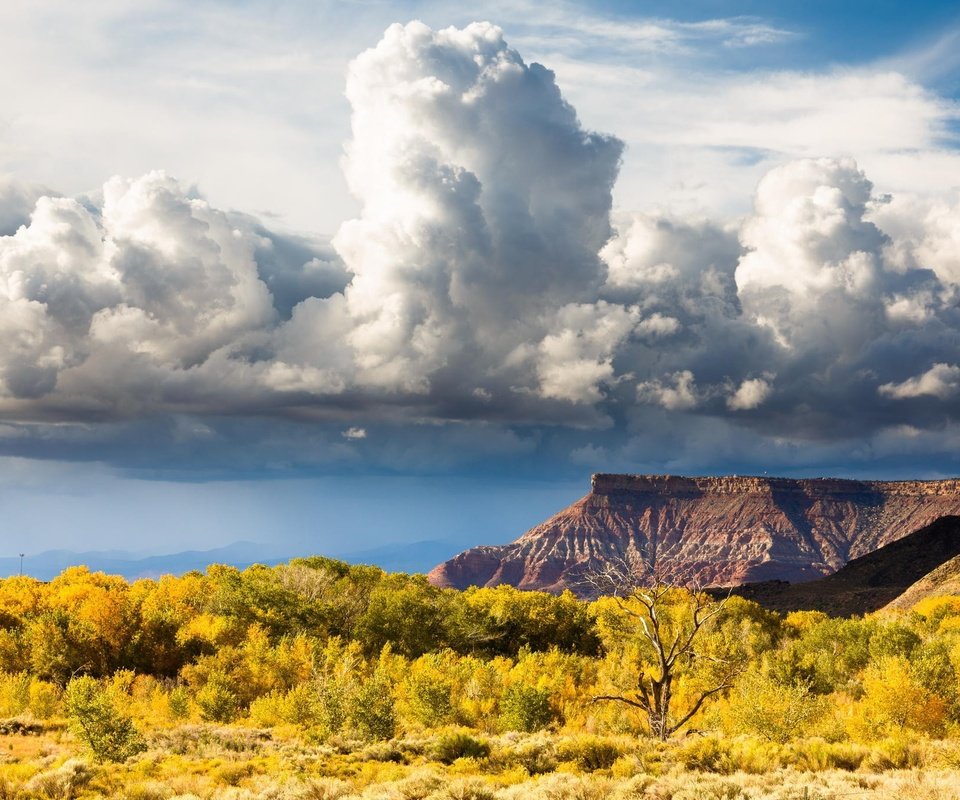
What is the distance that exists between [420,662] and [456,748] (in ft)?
116

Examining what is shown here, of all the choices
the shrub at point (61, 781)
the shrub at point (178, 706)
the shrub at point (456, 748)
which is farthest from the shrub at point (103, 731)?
the shrub at point (178, 706)

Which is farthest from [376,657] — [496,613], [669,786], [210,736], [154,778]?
[669,786]

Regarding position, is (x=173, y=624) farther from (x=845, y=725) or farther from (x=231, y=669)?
(x=845, y=725)

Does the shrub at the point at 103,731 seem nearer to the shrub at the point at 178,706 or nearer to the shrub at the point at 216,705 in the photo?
the shrub at the point at 216,705

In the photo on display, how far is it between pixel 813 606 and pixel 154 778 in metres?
149

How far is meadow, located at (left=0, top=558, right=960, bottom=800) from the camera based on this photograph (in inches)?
1067

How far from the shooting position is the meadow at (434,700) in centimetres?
2709

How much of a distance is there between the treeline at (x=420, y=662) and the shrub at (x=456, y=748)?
6238mm

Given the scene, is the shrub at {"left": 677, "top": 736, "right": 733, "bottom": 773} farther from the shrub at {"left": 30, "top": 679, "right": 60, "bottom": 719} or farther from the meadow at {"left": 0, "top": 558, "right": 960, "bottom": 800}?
the shrub at {"left": 30, "top": 679, "right": 60, "bottom": 719}

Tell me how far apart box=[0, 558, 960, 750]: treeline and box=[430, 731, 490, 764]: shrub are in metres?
6.24

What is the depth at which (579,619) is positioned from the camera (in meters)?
90.4

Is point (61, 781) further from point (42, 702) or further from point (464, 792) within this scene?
point (42, 702)

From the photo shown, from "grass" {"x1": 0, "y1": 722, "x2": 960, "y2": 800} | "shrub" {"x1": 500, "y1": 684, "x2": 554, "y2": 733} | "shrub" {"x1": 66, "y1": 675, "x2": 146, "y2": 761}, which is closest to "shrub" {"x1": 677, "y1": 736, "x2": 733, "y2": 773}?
"grass" {"x1": 0, "y1": 722, "x2": 960, "y2": 800}

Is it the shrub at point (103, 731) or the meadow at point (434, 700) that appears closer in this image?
the meadow at point (434, 700)
